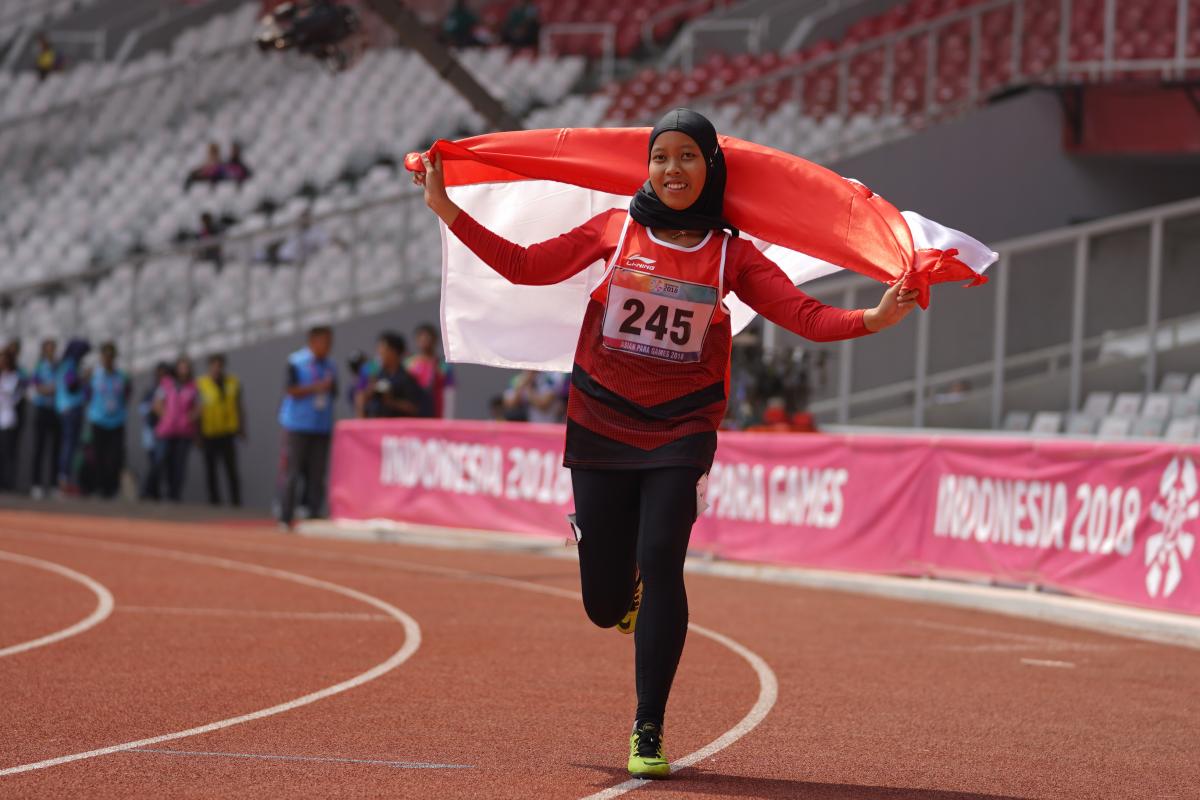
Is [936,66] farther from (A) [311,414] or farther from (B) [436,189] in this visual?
(B) [436,189]

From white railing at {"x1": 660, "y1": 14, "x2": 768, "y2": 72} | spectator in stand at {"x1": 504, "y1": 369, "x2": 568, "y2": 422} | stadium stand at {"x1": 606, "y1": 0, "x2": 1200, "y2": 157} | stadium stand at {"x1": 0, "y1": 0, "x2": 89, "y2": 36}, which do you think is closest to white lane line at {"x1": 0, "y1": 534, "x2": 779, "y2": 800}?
spectator in stand at {"x1": 504, "y1": 369, "x2": 568, "y2": 422}

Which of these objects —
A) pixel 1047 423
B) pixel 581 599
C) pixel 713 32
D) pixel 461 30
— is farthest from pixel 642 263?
pixel 461 30

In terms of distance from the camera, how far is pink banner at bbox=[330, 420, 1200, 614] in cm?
1202

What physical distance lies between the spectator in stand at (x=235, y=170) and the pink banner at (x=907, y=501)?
12243 millimetres

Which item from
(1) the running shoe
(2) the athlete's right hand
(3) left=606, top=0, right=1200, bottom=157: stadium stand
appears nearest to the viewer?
(1) the running shoe

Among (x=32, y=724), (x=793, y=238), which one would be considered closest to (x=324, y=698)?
(x=32, y=724)

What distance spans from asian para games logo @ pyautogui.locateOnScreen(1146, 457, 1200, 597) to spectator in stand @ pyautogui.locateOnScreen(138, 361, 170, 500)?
15202mm

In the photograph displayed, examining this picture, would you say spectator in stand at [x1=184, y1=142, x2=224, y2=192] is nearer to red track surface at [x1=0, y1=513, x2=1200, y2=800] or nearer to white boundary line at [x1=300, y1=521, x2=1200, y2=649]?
white boundary line at [x1=300, y1=521, x2=1200, y2=649]

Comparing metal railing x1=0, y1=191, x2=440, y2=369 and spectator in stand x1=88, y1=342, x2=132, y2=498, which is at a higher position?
metal railing x1=0, y1=191, x2=440, y2=369

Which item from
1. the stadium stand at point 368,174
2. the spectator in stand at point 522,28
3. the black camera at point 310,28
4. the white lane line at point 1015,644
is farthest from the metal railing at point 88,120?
the white lane line at point 1015,644

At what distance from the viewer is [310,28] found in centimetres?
1711

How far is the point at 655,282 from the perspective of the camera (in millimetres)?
6359

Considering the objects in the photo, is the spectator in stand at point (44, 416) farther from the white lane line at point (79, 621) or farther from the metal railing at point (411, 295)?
the white lane line at point (79, 621)

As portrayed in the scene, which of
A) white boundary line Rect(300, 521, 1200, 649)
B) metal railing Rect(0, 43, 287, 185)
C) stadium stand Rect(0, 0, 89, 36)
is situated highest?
stadium stand Rect(0, 0, 89, 36)
